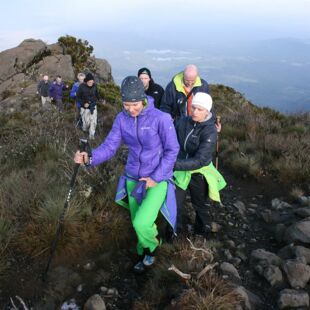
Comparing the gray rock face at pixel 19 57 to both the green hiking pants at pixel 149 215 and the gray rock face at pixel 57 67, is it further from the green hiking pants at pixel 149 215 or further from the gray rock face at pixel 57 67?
the green hiking pants at pixel 149 215

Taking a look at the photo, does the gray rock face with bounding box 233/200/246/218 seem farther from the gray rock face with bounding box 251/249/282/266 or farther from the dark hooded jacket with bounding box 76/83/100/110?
the dark hooded jacket with bounding box 76/83/100/110

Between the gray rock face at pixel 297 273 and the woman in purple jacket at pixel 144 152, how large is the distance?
152 centimetres

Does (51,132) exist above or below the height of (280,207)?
above

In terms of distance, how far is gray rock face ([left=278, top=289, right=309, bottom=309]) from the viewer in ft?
10.9

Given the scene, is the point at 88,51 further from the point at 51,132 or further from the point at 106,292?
the point at 106,292

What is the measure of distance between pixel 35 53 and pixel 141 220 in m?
27.0

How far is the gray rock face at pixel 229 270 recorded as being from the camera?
380cm

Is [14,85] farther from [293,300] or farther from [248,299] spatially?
[293,300]

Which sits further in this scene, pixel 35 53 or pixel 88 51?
pixel 88 51

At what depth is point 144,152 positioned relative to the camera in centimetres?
387

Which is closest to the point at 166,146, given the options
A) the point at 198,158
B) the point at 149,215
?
the point at 198,158

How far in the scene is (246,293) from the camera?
3424 mm

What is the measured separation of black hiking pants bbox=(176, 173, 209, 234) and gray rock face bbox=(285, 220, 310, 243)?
1104mm

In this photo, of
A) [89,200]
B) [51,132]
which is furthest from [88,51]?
[89,200]
